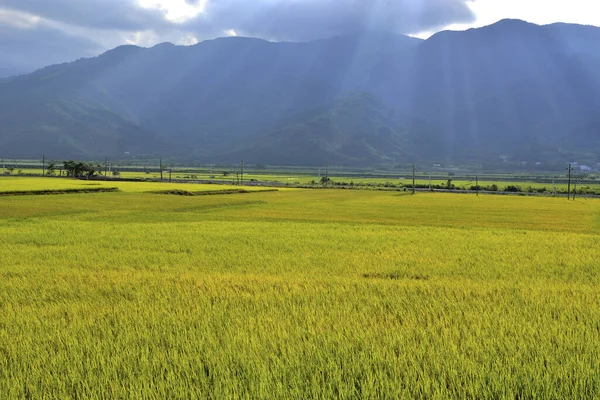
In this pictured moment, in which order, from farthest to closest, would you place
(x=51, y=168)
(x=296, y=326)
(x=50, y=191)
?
1. (x=51, y=168)
2. (x=50, y=191)
3. (x=296, y=326)

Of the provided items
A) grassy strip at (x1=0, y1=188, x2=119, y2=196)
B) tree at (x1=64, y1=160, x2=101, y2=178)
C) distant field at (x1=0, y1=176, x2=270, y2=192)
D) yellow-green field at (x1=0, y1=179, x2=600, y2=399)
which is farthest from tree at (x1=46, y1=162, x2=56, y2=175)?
yellow-green field at (x1=0, y1=179, x2=600, y2=399)

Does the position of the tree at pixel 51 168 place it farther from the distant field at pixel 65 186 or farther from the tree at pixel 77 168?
the distant field at pixel 65 186

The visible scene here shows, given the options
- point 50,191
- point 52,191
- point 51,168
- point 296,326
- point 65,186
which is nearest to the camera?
point 296,326

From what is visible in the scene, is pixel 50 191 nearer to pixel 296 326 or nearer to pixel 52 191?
pixel 52 191

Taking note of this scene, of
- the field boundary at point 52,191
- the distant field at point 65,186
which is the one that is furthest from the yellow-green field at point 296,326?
the distant field at point 65,186

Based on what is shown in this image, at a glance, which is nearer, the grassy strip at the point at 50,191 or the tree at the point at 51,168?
the grassy strip at the point at 50,191

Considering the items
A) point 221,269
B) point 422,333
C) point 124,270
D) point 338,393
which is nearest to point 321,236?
point 221,269

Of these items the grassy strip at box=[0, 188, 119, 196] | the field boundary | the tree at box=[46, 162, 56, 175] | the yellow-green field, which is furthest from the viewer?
the tree at box=[46, 162, 56, 175]

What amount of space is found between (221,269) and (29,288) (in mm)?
4953

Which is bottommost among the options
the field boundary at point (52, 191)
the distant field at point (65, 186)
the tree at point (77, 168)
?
the field boundary at point (52, 191)

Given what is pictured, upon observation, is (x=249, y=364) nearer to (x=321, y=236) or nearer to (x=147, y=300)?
(x=147, y=300)

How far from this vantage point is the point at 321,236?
22.0 meters

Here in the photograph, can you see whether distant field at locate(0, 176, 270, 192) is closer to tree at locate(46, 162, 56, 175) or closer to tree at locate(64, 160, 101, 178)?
tree at locate(64, 160, 101, 178)

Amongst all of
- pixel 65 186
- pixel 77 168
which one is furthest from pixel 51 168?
pixel 65 186
